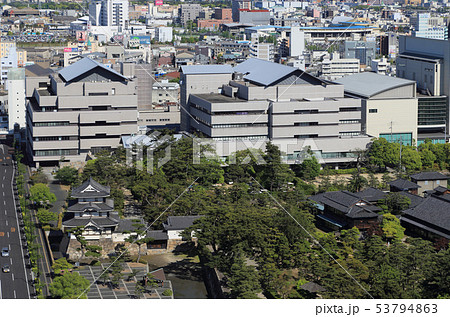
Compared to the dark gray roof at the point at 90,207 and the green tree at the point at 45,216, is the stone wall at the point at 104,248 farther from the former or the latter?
the green tree at the point at 45,216

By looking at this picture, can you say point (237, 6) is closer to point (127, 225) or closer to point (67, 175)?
point (67, 175)

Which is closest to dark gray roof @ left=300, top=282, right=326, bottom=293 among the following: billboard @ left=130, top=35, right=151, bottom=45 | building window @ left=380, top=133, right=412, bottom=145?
building window @ left=380, top=133, right=412, bottom=145

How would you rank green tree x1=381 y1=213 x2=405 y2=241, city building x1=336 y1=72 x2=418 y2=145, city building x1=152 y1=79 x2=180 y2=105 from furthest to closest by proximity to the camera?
city building x1=152 y1=79 x2=180 y2=105 → city building x1=336 y1=72 x2=418 y2=145 → green tree x1=381 y1=213 x2=405 y2=241

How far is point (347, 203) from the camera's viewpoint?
1780 centimetres

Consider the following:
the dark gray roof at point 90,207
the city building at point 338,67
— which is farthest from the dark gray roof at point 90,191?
the city building at point 338,67

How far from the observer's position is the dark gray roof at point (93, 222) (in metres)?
16.2

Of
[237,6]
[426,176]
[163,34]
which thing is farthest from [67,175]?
[237,6]

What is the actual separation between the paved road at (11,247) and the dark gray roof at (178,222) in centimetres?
309

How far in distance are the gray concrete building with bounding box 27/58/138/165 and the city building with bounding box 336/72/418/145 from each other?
7896mm

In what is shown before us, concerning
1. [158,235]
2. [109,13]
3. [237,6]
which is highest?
[237,6]

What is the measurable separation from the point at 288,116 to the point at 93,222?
944cm

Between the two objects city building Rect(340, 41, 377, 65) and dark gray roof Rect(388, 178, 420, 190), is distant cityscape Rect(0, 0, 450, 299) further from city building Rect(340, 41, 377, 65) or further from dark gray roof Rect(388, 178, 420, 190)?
city building Rect(340, 41, 377, 65)

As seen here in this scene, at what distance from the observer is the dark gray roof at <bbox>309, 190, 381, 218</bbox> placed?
17234 millimetres

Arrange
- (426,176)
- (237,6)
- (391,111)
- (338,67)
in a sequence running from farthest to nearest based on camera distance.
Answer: (237,6)
(338,67)
(391,111)
(426,176)
